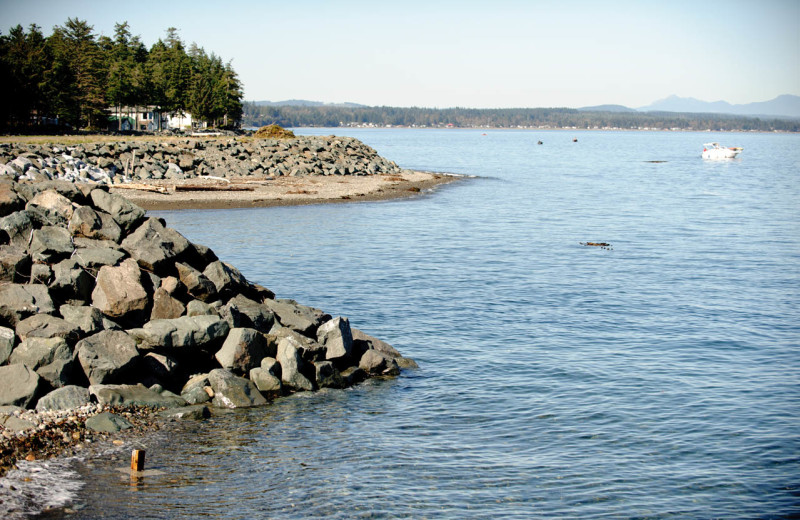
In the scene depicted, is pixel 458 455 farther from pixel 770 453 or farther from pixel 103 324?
pixel 103 324

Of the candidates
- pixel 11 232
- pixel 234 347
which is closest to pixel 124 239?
pixel 11 232

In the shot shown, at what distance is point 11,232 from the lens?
1703cm

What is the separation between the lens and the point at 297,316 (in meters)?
18.2

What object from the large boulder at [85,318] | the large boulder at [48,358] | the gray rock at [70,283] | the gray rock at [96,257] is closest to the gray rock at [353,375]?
the large boulder at [85,318]

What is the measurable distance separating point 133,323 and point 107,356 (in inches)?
74.1

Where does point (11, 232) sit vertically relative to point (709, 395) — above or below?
above

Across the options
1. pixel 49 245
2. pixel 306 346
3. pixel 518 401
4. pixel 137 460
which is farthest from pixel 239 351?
pixel 518 401

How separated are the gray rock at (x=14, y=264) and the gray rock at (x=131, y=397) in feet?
12.5

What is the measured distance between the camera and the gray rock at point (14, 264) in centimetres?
1597

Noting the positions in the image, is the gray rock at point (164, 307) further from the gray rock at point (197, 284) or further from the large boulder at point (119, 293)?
the gray rock at point (197, 284)

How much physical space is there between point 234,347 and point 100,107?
93.2 m

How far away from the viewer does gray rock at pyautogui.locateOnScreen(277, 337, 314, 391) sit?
1597 cm

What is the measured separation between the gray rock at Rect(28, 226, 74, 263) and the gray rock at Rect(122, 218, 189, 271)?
1274 millimetres

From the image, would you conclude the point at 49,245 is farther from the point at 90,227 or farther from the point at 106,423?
the point at 106,423
